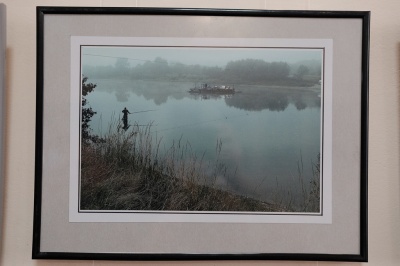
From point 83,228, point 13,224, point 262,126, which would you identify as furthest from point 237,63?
point 13,224

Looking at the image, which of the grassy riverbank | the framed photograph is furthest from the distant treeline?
the grassy riverbank

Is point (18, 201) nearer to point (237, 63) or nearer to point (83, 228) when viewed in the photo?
point (83, 228)

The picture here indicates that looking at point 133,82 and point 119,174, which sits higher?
point 133,82

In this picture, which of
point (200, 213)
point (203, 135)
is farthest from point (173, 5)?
point (200, 213)

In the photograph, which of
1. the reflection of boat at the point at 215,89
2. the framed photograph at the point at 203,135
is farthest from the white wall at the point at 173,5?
the reflection of boat at the point at 215,89

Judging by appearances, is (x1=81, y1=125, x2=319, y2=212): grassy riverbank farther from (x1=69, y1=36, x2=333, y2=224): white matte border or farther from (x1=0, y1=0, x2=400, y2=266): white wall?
(x1=0, y1=0, x2=400, y2=266): white wall

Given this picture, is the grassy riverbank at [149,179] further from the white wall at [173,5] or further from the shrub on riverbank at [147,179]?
the white wall at [173,5]

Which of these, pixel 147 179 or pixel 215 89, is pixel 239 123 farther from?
pixel 147 179
